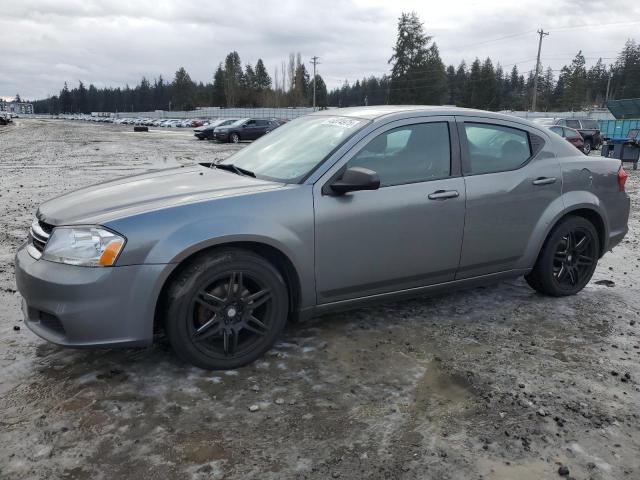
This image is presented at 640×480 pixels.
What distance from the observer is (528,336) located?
156 inches

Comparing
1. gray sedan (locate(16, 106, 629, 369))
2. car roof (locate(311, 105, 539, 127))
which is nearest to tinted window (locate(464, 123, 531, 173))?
gray sedan (locate(16, 106, 629, 369))

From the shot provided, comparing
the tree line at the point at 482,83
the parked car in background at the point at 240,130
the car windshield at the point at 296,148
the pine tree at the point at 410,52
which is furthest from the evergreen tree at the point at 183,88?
the car windshield at the point at 296,148

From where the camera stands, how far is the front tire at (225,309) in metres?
3.14

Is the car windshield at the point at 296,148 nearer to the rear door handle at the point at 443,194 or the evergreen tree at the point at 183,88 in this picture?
the rear door handle at the point at 443,194

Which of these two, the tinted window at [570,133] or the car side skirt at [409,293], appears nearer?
the car side skirt at [409,293]

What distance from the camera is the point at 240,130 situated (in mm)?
32312

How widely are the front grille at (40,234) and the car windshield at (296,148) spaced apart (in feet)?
4.67

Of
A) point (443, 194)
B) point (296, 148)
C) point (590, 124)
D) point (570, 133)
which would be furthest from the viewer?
point (590, 124)

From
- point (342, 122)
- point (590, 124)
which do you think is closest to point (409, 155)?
point (342, 122)

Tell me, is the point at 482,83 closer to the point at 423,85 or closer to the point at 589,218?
the point at 423,85

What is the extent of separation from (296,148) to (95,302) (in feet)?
6.05

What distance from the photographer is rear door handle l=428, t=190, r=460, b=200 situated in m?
3.86

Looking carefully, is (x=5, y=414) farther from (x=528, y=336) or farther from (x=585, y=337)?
(x=585, y=337)

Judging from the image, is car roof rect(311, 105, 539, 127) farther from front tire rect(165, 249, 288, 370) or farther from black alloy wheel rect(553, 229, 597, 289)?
front tire rect(165, 249, 288, 370)
